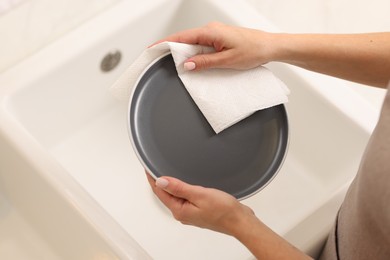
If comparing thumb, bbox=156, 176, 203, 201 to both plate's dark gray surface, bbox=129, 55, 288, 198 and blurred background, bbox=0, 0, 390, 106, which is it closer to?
plate's dark gray surface, bbox=129, 55, 288, 198

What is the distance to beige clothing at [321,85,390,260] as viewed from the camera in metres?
0.43

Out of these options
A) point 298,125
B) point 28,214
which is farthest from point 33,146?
point 298,125

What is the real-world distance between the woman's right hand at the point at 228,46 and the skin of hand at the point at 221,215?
6.9 inches

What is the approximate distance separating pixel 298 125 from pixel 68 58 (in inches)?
17.8

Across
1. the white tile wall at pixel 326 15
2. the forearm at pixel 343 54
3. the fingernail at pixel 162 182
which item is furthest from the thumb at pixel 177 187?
the white tile wall at pixel 326 15

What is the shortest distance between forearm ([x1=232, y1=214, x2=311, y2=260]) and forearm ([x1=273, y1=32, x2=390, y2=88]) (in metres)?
0.24

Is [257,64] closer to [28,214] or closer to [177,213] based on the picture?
[177,213]

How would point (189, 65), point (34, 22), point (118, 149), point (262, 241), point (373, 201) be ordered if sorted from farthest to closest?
point (118, 149) < point (34, 22) < point (189, 65) < point (262, 241) < point (373, 201)

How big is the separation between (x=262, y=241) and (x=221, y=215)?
2.3 inches

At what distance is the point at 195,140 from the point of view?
71 centimetres

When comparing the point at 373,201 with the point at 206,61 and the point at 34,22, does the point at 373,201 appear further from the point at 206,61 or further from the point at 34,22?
the point at 34,22

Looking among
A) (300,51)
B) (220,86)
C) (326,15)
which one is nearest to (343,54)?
(300,51)

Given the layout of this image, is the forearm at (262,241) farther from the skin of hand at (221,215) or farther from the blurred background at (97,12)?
the blurred background at (97,12)

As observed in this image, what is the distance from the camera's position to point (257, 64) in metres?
0.72
